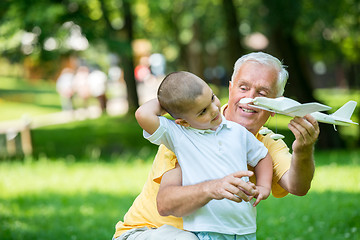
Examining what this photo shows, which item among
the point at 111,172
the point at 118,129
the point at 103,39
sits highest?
the point at 103,39

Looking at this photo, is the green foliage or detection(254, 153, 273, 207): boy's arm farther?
the green foliage

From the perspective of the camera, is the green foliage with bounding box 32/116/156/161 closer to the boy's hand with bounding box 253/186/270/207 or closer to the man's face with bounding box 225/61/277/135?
the man's face with bounding box 225/61/277/135

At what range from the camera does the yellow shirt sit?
3.06 metres

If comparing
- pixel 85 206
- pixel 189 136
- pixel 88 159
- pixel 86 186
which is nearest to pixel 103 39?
pixel 88 159

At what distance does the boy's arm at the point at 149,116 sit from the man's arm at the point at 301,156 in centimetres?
67

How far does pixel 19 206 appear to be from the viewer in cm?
796

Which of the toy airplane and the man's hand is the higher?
the toy airplane

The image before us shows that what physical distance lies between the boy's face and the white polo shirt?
46mm

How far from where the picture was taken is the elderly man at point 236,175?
8.99ft

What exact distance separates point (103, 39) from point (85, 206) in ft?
14.4

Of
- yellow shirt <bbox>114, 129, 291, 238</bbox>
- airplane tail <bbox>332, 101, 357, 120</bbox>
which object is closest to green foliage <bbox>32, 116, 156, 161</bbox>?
yellow shirt <bbox>114, 129, 291, 238</bbox>

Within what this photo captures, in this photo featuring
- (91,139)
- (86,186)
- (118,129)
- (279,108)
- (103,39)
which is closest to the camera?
(279,108)

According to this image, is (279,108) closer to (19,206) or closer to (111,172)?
(19,206)

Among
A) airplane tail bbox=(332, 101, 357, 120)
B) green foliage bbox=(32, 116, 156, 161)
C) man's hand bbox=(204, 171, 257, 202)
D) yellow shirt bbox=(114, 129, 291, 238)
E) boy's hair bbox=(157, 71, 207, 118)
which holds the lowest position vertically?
green foliage bbox=(32, 116, 156, 161)
